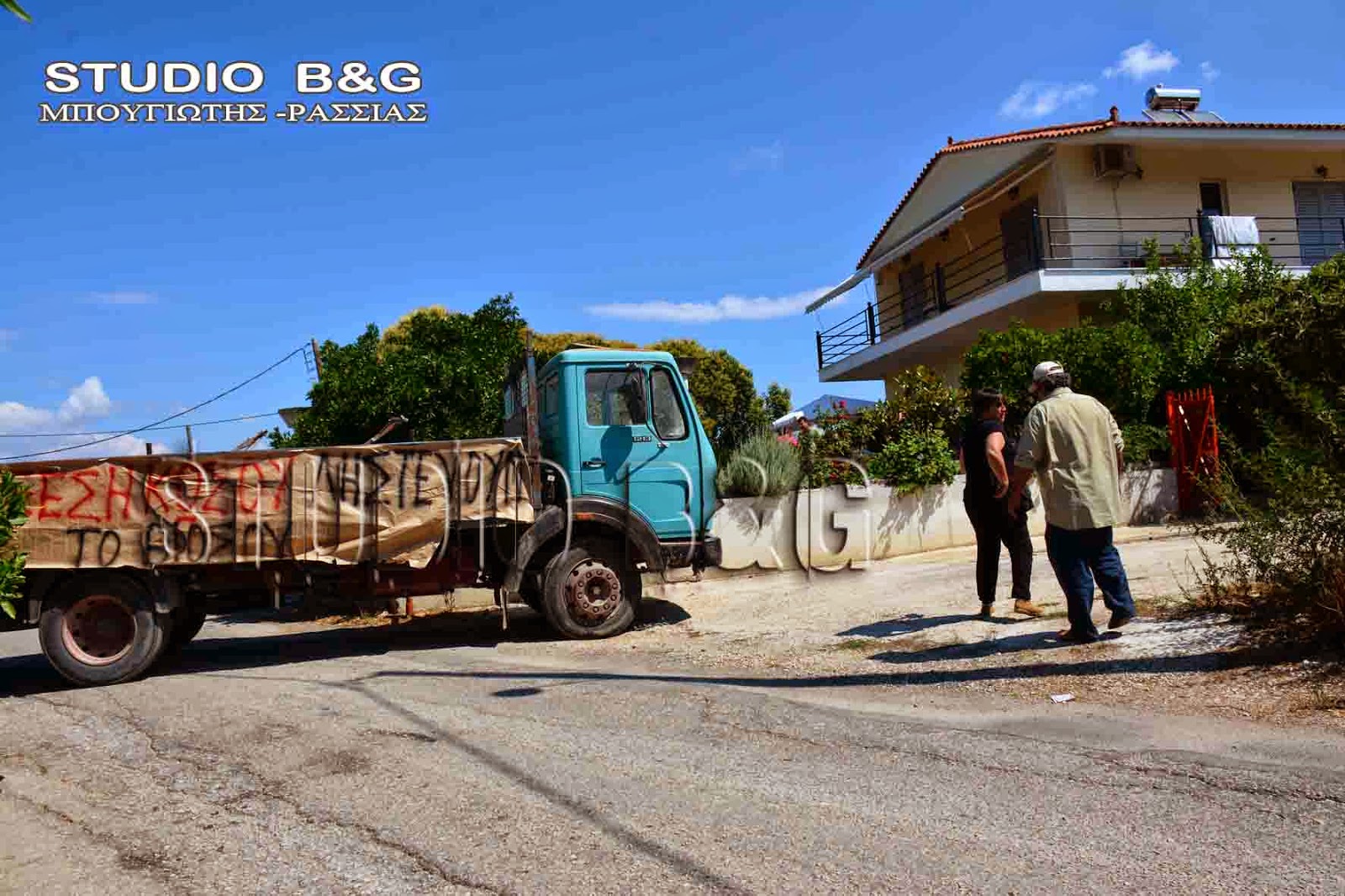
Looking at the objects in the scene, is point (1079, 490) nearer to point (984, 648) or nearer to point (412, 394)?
point (984, 648)

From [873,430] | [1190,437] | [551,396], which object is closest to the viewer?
[551,396]

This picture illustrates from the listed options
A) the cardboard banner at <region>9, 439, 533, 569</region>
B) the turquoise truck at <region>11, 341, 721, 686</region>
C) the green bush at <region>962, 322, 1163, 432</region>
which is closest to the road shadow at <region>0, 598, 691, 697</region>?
the turquoise truck at <region>11, 341, 721, 686</region>

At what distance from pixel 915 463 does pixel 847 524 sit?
126 cm

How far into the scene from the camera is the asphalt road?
3.36 meters

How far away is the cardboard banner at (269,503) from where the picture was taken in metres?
7.45

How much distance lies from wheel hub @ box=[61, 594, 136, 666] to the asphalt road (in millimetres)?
1033

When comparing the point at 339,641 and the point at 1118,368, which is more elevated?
the point at 1118,368

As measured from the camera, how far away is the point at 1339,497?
5.66 metres

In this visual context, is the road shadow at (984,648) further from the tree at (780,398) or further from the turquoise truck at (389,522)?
the tree at (780,398)

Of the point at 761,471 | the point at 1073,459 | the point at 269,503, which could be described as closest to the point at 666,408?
the point at 269,503

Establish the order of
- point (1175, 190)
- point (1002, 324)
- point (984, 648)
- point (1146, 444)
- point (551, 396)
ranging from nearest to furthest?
point (984, 648), point (551, 396), point (1146, 444), point (1175, 190), point (1002, 324)

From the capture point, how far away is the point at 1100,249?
68.5 ft

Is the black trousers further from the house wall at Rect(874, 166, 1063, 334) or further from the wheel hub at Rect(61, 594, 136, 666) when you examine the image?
the house wall at Rect(874, 166, 1063, 334)

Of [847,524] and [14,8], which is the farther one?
[847,524]
